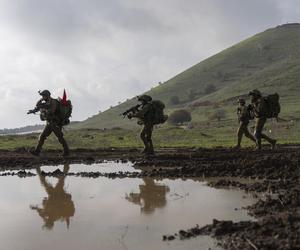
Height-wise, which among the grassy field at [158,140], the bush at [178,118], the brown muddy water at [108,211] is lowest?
the brown muddy water at [108,211]

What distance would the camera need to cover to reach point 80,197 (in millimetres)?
12562

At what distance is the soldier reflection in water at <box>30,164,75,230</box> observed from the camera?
10.3 metres

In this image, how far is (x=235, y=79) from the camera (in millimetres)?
133625

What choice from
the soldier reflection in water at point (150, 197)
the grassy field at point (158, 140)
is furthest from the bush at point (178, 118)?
the soldier reflection in water at point (150, 197)

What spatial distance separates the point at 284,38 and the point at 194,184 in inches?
6320

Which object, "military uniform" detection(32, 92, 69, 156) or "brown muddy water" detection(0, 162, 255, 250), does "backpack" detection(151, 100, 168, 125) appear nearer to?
"military uniform" detection(32, 92, 69, 156)

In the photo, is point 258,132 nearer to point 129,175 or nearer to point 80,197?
point 129,175

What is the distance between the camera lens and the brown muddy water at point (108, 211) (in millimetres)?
8438

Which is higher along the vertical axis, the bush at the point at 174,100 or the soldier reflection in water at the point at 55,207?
the bush at the point at 174,100

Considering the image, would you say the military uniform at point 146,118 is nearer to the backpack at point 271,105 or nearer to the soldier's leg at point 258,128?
the soldier's leg at point 258,128

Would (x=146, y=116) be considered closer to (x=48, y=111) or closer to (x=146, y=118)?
(x=146, y=118)

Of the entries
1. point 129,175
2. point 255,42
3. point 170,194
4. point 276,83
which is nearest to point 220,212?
point 170,194

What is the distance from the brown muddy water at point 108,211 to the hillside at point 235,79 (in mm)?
67122

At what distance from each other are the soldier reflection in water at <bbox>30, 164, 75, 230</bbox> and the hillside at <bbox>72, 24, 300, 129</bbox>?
67.8 m
